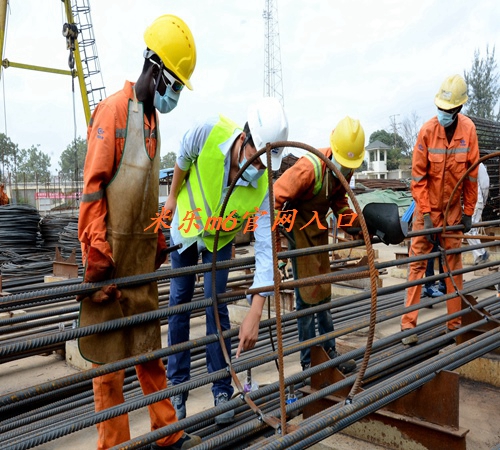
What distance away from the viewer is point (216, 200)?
256cm

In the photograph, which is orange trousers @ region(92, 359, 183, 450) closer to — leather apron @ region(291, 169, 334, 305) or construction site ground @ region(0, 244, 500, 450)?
construction site ground @ region(0, 244, 500, 450)

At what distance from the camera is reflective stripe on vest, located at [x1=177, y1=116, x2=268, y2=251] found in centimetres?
251

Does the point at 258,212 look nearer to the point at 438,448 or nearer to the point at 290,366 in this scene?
the point at 438,448

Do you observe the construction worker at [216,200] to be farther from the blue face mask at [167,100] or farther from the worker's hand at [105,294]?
the worker's hand at [105,294]

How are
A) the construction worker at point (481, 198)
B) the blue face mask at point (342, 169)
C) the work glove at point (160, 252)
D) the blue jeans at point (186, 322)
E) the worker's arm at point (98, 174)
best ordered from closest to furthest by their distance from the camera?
the worker's arm at point (98, 174), the work glove at point (160, 252), the blue jeans at point (186, 322), the blue face mask at point (342, 169), the construction worker at point (481, 198)

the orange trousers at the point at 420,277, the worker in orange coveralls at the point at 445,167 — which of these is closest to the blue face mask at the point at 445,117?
the worker in orange coveralls at the point at 445,167

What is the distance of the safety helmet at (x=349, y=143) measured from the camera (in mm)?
3201

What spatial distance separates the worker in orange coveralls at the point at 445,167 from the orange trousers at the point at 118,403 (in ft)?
8.38

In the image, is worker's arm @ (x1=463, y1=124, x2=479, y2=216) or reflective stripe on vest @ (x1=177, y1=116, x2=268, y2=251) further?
worker's arm @ (x1=463, y1=124, x2=479, y2=216)

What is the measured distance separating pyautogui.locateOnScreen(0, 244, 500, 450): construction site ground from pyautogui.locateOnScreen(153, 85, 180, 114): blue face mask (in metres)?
1.94

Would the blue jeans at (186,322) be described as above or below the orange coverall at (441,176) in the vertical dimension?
below

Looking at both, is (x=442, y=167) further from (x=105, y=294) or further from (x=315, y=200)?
(x=105, y=294)

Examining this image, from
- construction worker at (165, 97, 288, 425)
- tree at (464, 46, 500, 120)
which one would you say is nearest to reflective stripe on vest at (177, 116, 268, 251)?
construction worker at (165, 97, 288, 425)

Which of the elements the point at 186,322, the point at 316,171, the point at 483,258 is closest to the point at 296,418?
the point at 186,322
